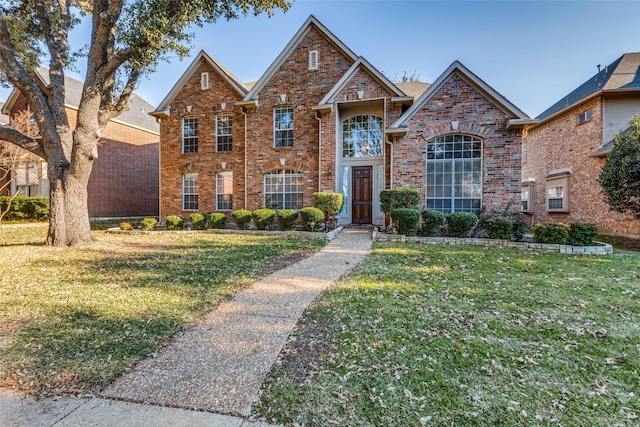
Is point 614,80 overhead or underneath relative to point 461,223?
overhead

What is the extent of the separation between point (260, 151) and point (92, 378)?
1187 cm

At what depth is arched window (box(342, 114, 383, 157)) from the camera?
12.8 metres

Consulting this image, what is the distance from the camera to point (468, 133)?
10.8 meters

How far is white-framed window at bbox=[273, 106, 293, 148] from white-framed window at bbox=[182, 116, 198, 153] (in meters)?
4.39

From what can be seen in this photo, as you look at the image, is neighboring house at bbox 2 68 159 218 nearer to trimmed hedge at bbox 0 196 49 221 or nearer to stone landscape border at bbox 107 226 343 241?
trimmed hedge at bbox 0 196 49 221

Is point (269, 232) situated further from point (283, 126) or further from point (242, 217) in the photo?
point (283, 126)

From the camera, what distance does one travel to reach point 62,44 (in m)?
9.67

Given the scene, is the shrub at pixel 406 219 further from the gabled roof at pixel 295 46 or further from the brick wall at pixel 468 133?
the gabled roof at pixel 295 46

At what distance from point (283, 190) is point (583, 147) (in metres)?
14.1

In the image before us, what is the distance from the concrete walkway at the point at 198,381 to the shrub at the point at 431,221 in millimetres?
6632

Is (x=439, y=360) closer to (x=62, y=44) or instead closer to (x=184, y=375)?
(x=184, y=375)

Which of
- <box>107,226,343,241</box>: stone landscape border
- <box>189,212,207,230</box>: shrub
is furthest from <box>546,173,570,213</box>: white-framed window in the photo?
<box>189,212,207,230</box>: shrub

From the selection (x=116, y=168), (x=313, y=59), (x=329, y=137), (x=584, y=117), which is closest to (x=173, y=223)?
(x=329, y=137)

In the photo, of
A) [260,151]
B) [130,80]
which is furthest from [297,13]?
[130,80]
